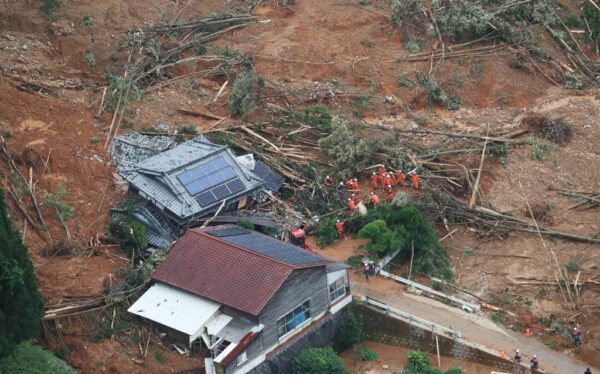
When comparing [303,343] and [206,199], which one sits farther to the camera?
[206,199]

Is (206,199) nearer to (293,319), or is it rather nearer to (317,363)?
(293,319)

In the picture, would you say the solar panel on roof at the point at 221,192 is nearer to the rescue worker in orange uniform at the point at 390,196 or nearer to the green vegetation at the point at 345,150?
the green vegetation at the point at 345,150

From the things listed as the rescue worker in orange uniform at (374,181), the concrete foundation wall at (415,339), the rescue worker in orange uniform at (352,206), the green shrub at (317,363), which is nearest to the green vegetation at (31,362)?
the green shrub at (317,363)

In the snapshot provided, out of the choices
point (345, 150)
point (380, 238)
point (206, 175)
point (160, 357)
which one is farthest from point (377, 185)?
point (160, 357)

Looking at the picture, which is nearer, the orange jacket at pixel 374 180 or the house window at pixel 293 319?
the house window at pixel 293 319

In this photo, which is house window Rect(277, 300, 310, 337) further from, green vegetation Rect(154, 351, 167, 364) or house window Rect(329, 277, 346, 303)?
green vegetation Rect(154, 351, 167, 364)

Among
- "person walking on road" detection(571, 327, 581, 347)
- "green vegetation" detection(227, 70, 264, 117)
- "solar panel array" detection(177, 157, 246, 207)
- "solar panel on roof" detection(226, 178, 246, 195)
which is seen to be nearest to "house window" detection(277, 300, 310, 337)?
"solar panel array" detection(177, 157, 246, 207)
